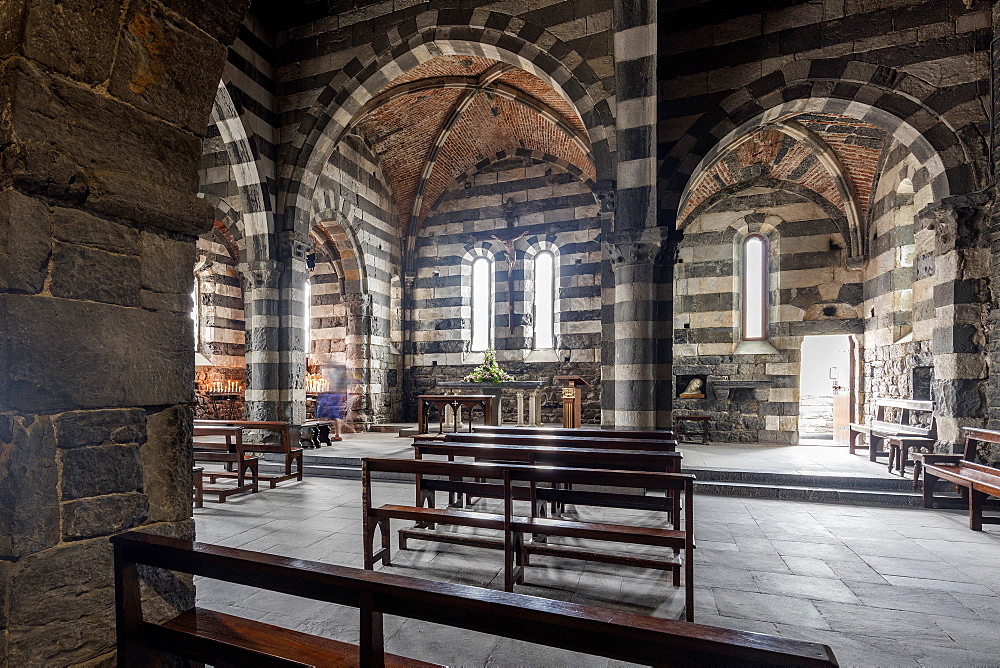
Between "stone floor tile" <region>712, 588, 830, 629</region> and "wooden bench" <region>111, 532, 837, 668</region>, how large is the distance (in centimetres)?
212

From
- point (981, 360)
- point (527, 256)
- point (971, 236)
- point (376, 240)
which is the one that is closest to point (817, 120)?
point (971, 236)

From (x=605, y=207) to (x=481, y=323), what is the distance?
6114mm

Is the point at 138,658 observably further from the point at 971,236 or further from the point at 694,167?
the point at 971,236

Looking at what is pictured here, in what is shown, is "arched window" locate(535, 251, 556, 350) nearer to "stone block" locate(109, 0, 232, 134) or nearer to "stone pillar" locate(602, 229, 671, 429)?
"stone pillar" locate(602, 229, 671, 429)

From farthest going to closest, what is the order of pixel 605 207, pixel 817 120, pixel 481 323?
pixel 481 323
pixel 817 120
pixel 605 207

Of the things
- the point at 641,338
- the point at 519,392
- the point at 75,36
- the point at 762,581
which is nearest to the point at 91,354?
the point at 75,36

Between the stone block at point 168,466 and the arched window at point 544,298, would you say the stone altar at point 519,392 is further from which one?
the stone block at point 168,466

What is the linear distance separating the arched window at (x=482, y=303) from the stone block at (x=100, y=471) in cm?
1005

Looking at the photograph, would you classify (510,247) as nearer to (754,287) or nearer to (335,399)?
(335,399)

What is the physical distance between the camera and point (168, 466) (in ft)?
6.14

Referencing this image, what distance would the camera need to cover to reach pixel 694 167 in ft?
19.8

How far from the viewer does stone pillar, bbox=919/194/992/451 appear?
5469 millimetres

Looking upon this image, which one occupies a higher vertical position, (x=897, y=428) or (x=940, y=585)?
(x=897, y=428)

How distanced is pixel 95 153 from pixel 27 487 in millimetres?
1083
